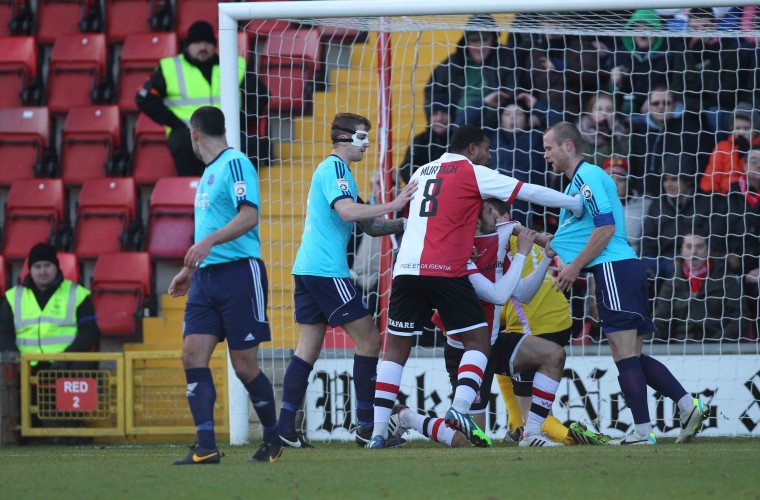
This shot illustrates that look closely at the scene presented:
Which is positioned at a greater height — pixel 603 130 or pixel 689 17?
pixel 689 17

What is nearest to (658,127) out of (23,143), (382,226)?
(382,226)

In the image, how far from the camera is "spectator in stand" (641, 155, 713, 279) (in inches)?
378

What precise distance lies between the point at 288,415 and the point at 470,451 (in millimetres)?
1296

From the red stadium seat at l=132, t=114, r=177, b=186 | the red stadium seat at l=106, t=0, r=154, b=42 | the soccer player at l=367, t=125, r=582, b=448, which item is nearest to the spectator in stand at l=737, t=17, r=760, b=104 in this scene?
the soccer player at l=367, t=125, r=582, b=448

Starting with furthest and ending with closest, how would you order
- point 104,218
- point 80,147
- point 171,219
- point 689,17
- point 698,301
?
point 80,147, point 104,218, point 171,219, point 698,301, point 689,17

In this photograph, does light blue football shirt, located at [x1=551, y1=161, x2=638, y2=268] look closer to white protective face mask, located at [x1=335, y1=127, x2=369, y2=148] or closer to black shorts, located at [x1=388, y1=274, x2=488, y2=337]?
black shorts, located at [x1=388, y1=274, x2=488, y2=337]

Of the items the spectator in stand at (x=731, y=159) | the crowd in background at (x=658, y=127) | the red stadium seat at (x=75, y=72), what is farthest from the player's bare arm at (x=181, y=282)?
the red stadium seat at (x=75, y=72)

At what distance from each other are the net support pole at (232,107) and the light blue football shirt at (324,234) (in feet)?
4.19

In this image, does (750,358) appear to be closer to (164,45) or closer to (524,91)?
(524,91)

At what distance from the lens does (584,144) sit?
10.0 m

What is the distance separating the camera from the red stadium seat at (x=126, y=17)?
13.0 m

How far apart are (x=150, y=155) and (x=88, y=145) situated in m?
0.74

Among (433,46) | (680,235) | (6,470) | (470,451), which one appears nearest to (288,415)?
(470,451)

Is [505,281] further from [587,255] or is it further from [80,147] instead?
[80,147]
